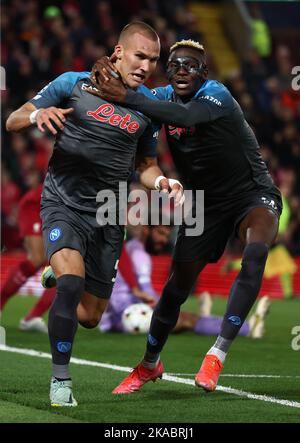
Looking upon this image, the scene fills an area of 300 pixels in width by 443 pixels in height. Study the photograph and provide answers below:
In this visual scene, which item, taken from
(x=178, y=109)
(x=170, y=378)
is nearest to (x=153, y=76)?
(x=170, y=378)

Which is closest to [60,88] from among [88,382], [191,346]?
[88,382]

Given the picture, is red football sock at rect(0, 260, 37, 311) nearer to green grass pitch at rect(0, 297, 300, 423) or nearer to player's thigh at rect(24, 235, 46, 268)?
player's thigh at rect(24, 235, 46, 268)

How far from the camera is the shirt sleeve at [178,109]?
736 centimetres

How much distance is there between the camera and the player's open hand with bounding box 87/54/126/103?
7336 millimetres

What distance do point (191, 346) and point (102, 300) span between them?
343 cm

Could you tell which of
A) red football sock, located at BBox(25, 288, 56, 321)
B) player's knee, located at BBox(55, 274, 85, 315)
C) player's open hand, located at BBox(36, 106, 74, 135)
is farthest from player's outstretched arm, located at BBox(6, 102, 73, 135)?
red football sock, located at BBox(25, 288, 56, 321)

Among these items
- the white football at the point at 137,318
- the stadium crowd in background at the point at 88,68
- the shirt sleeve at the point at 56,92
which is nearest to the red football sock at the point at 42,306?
the white football at the point at 137,318

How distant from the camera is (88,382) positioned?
26.8 ft

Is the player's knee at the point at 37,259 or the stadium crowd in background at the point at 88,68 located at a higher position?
the stadium crowd in background at the point at 88,68

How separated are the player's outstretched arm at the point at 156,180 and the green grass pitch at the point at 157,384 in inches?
50.3

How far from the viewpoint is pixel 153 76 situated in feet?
71.6

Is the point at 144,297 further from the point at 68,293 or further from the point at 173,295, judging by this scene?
the point at 68,293

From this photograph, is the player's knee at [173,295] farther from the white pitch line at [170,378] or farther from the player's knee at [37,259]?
the player's knee at [37,259]
